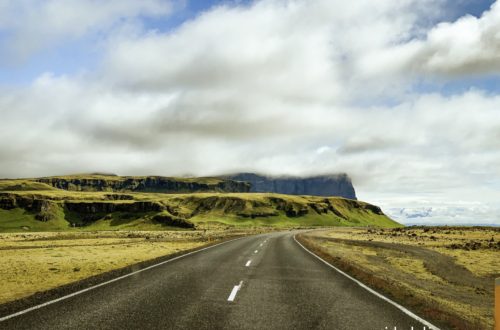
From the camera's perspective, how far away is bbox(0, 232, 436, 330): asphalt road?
29.6 ft

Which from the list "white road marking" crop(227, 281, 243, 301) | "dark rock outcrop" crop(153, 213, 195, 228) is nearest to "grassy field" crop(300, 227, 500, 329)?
Answer: "white road marking" crop(227, 281, 243, 301)

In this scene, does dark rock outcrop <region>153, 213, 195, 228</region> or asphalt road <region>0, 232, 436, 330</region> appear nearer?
asphalt road <region>0, 232, 436, 330</region>

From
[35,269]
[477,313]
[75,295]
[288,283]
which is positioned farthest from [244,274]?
[35,269]

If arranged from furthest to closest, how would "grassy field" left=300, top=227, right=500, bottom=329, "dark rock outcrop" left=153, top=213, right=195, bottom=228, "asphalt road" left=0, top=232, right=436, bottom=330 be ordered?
"dark rock outcrop" left=153, top=213, right=195, bottom=228 → "grassy field" left=300, top=227, right=500, bottom=329 → "asphalt road" left=0, top=232, right=436, bottom=330

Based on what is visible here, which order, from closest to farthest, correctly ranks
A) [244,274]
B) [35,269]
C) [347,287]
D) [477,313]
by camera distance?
[477,313], [347,287], [244,274], [35,269]

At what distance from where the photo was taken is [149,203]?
647 ft

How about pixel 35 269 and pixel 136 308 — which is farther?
pixel 35 269

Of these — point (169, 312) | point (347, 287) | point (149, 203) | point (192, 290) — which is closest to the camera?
point (169, 312)

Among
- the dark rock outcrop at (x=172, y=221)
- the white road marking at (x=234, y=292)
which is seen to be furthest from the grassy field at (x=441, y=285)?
the dark rock outcrop at (x=172, y=221)

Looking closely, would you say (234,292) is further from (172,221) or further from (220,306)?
(172,221)

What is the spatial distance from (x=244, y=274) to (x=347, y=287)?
4901mm

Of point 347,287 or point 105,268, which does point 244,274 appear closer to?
point 347,287

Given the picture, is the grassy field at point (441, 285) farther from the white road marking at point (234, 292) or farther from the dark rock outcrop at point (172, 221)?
the dark rock outcrop at point (172, 221)

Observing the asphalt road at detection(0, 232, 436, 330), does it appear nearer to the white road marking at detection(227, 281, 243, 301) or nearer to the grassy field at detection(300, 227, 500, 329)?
the white road marking at detection(227, 281, 243, 301)
